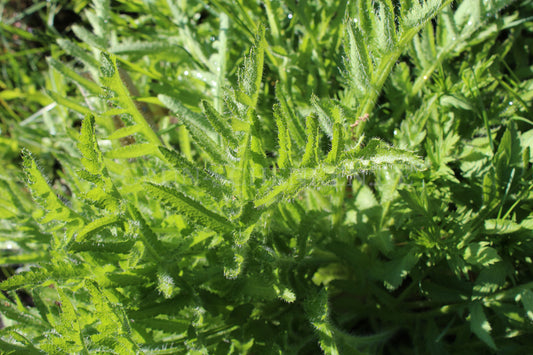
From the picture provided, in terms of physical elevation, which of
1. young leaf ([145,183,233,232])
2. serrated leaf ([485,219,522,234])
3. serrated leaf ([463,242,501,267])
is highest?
young leaf ([145,183,233,232])

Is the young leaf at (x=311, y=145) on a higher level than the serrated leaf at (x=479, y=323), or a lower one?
higher

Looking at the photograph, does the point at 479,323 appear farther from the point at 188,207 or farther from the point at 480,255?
the point at 188,207

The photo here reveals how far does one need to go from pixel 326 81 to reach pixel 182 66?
62 cm

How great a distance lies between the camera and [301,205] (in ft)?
3.98

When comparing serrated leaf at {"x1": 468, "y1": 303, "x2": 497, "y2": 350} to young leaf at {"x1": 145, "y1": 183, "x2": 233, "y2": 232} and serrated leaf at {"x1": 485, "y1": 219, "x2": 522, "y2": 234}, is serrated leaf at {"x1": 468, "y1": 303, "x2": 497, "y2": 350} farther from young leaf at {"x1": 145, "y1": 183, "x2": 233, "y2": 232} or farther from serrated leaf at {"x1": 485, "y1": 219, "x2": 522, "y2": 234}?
young leaf at {"x1": 145, "y1": 183, "x2": 233, "y2": 232}

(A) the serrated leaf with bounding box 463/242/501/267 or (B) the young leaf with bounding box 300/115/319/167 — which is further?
(A) the serrated leaf with bounding box 463/242/501/267

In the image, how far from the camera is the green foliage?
0.99 m

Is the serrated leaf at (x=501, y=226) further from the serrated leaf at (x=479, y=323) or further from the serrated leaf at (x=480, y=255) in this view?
the serrated leaf at (x=479, y=323)

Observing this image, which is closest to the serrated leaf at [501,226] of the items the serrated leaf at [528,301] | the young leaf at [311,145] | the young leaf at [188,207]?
the serrated leaf at [528,301]

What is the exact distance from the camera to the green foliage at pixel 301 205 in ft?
3.25

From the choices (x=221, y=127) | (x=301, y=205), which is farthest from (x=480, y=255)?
(x=221, y=127)

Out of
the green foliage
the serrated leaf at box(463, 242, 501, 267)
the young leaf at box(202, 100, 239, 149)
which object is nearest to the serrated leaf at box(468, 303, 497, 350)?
the green foliage

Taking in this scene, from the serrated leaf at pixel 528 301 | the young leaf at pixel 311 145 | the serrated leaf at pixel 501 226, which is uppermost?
the young leaf at pixel 311 145

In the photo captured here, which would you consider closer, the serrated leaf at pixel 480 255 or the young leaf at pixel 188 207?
the young leaf at pixel 188 207
